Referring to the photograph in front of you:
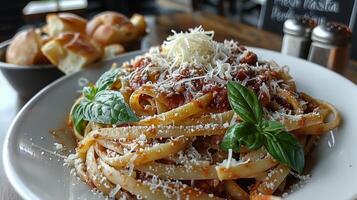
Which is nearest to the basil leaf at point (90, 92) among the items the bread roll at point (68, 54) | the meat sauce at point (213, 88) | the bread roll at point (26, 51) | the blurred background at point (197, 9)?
the meat sauce at point (213, 88)

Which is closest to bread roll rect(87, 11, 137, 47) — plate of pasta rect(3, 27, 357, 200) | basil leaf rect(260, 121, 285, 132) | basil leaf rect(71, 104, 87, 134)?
plate of pasta rect(3, 27, 357, 200)

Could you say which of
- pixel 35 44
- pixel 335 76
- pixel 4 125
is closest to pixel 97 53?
pixel 35 44

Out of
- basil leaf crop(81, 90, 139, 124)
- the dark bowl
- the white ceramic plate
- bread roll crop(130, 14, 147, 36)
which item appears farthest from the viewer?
bread roll crop(130, 14, 147, 36)

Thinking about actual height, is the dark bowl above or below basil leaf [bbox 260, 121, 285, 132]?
below

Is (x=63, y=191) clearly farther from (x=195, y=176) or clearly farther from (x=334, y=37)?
(x=334, y=37)

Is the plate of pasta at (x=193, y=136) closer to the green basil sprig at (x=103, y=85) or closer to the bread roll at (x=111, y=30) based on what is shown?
the green basil sprig at (x=103, y=85)

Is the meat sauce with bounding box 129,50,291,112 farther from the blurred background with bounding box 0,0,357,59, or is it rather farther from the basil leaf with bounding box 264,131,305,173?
the blurred background with bounding box 0,0,357,59
